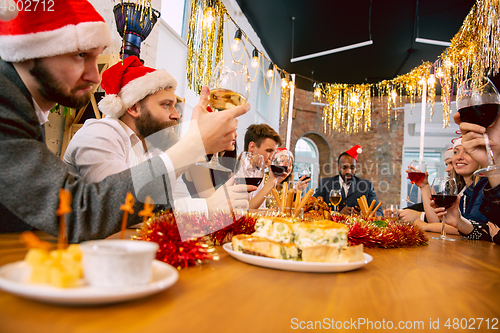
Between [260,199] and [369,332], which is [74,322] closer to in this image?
[369,332]

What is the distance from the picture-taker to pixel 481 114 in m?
0.94

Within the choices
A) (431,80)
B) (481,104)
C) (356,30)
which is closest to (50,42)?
(481,104)

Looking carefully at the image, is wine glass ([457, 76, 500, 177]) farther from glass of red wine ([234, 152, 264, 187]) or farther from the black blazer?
the black blazer

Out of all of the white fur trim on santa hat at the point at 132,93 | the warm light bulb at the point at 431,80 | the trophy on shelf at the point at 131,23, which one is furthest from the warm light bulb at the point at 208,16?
the warm light bulb at the point at 431,80

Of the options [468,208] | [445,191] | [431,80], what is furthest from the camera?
[431,80]

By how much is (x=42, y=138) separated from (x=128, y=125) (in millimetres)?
807

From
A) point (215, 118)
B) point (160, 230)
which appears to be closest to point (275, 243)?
point (160, 230)

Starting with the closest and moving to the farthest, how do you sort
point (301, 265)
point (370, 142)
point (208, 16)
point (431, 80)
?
point (301, 265) → point (208, 16) → point (431, 80) → point (370, 142)

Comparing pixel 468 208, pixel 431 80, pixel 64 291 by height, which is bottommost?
pixel 468 208

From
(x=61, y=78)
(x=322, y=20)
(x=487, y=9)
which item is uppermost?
(x=322, y=20)

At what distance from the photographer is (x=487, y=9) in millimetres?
2463

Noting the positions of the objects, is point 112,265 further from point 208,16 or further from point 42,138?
point 208,16

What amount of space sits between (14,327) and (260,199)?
5.53 feet

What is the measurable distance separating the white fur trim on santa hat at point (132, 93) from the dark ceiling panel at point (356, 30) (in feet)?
13.0
